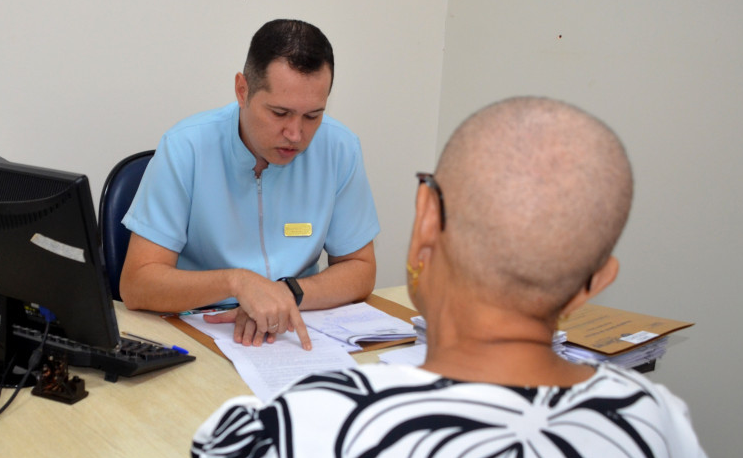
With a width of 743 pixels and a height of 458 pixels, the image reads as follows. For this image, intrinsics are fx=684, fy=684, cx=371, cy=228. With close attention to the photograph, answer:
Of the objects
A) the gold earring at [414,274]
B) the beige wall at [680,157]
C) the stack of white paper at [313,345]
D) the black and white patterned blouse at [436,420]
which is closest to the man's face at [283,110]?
the stack of white paper at [313,345]

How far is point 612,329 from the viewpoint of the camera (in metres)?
1.56

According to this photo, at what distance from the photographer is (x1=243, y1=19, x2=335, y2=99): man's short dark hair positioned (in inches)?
64.6

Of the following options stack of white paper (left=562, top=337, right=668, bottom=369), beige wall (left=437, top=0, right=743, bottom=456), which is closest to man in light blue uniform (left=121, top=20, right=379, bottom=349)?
stack of white paper (left=562, top=337, right=668, bottom=369)

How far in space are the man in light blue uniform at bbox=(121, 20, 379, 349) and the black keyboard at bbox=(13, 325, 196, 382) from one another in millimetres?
222

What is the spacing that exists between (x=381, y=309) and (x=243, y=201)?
1.51ft

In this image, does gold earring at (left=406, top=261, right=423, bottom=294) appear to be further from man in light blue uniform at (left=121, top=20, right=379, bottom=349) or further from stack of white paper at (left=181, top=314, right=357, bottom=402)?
man in light blue uniform at (left=121, top=20, right=379, bottom=349)

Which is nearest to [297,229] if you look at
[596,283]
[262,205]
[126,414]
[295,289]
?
[262,205]

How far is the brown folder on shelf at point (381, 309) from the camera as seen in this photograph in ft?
4.82

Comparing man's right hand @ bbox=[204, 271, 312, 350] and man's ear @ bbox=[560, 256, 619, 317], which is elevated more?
man's ear @ bbox=[560, 256, 619, 317]

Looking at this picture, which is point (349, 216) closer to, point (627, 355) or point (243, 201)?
point (243, 201)

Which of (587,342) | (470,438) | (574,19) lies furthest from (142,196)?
(574,19)

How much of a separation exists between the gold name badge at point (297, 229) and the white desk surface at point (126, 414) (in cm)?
53

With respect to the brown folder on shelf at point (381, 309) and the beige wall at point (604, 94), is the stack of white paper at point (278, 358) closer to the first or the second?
the brown folder on shelf at point (381, 309)

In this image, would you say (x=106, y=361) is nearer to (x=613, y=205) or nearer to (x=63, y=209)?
(x=63, y=209)
